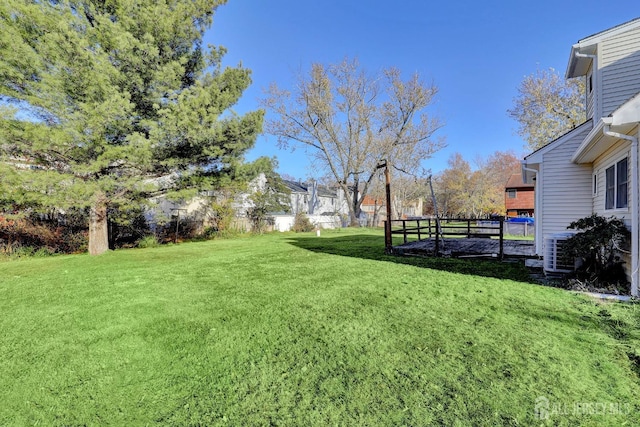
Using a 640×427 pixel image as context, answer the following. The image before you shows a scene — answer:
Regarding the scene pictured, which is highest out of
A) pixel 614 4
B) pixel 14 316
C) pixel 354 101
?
pixel 354 101

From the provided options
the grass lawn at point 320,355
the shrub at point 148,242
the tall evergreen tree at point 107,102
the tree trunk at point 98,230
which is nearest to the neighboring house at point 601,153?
the grass lawn at point 320,355

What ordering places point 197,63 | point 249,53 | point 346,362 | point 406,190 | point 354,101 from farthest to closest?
point 406,190
point 354,101
point 249,53
point 197,63
point 346,362

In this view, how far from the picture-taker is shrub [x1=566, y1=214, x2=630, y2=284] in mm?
4660

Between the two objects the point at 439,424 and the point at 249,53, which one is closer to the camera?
the point at 439,424

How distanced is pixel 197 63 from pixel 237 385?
483 inches

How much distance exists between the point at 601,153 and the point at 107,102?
12.4 m

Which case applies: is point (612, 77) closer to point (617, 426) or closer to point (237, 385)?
point (617, 426)

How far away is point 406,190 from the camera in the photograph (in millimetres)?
38750

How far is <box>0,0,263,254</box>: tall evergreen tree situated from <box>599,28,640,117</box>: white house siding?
10082 mm

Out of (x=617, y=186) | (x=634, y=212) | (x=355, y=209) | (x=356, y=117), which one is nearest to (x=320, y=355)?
(x=634, y=212)

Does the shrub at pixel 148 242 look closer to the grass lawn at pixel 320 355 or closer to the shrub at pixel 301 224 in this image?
the grass lawn at pixel 320 355

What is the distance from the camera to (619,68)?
647 cm

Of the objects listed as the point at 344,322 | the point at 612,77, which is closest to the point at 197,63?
the point at 344,322

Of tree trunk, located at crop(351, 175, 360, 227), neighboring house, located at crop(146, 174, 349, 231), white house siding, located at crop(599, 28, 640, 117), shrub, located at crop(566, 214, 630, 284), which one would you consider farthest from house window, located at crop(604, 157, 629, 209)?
tree trunk, located at crop(351, 175, 360, 227)
